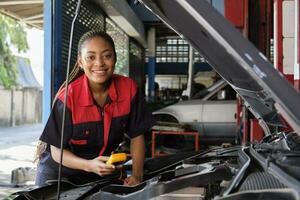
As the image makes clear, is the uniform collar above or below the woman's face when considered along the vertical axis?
below

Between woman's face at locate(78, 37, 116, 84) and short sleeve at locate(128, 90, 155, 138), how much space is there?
25 centimetres

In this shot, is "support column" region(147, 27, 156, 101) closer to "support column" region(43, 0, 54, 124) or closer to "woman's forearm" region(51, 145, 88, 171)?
"support column" region(43, 0, 54, 124)

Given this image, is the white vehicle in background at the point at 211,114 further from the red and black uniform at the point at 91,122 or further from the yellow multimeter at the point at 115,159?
the yellow multimeter at the point at 115,159

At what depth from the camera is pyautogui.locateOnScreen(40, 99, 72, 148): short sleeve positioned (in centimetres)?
222

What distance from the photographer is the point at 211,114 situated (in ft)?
29.4

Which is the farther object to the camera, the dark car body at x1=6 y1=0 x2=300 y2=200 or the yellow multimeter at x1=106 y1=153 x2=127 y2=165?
the yellow multimeter at x1=106 y1=153 x2=127 y2=165

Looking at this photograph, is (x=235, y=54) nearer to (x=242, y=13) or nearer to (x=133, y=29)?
(x=242, y=13)

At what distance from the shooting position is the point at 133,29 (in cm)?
1236

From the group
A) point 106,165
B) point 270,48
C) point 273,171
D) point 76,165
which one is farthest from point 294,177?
point 270,48

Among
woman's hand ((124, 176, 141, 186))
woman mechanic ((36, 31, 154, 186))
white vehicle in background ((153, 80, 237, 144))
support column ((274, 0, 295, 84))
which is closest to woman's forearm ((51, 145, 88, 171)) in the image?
woman mechanic ((36, 31, 154, 186))

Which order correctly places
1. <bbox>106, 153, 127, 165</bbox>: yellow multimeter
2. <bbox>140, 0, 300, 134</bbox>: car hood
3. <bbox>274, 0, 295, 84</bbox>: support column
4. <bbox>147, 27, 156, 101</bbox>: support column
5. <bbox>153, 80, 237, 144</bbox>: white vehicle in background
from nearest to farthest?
<bbox>140, 0, 300, 134</bbox>: car hood < <bbox>106, 153, 127, 165</bbox>: yellow multimeter < <bbox>274, 0, 295, 84</bbox>: support column < <bbox>153, 80, 237, 144</bbox>: white vehicle in background < <bbox>147, 27, 156, 101</bbox>: support column

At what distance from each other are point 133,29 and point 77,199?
1078 centimetres

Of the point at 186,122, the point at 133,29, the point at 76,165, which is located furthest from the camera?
the point at 133,29

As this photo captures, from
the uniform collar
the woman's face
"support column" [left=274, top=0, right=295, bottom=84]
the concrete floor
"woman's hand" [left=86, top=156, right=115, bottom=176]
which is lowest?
the concrete floor
